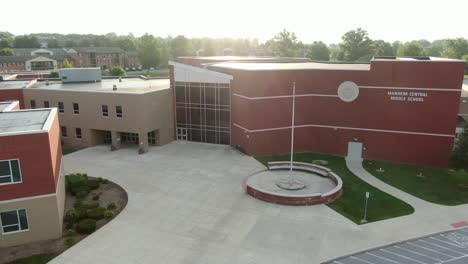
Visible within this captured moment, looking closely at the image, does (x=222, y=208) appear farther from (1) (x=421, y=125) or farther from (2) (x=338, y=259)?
(1) (x=421, y=125)

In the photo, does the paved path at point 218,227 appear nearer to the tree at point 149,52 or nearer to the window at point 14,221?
the window at point 14,221

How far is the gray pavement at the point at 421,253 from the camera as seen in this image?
18859mm

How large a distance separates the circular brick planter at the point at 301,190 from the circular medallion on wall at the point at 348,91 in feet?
27.1

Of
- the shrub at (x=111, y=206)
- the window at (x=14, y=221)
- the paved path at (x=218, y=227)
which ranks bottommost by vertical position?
the paved path at (x=218, y=227)

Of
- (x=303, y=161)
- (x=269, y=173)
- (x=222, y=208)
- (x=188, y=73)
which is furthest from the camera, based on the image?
(x=188, y=73)

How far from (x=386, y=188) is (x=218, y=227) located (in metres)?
15.0

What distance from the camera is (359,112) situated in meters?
35.0

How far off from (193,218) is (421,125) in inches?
928

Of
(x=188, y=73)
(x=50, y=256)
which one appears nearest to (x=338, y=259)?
(x=50, y=256)

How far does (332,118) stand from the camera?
1431 inches

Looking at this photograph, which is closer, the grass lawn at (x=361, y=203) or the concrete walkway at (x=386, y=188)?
the grass lawn at (x=361, y=203)

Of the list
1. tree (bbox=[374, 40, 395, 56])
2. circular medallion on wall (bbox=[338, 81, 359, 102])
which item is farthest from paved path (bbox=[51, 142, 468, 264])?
tree (bbox=[374, 40, 395, 56])

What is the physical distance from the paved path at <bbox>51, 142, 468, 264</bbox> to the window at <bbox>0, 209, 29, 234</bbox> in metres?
3.43

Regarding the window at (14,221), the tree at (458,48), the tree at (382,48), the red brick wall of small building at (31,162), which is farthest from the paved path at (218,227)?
the tree at (458,48)
